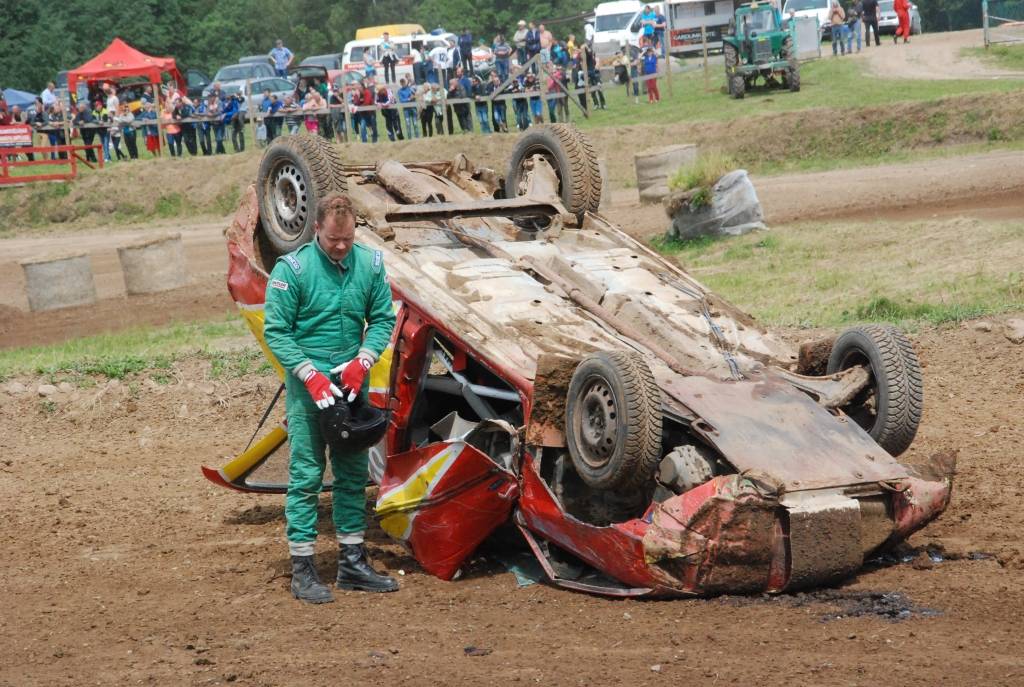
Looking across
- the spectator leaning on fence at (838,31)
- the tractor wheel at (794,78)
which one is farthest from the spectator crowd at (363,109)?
the spectator leaning on fence at (838,31)

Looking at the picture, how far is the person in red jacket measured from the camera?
40.1 m

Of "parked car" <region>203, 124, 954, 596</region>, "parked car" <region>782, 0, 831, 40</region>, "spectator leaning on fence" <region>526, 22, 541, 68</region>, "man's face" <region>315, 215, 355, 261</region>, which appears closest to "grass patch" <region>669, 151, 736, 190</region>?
"parked car" <region>203, 124, 954, 596</region>

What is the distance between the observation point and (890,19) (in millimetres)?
43750

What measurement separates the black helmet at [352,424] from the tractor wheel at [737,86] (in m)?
27.5

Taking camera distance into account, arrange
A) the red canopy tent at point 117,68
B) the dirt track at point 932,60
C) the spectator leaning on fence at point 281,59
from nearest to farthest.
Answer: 1. the dirt track at point 932,60
2. the red canopy tent at point 117,68
3. the spectator leaning on fence at point 281,59

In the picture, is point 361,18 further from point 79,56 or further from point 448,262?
point 448,262

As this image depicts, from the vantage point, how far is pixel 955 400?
1025 cm

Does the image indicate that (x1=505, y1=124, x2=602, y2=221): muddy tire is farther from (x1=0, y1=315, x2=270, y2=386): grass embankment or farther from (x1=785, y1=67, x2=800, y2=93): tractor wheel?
(x1=785, y1=67, x2=800, y2=93): tractor wheel

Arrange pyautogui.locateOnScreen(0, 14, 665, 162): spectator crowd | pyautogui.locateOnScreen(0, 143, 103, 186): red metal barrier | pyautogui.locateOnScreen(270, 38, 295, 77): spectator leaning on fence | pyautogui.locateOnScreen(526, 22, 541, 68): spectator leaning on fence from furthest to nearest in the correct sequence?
pyautogui.locateOnScreen(270, 38, 295, 77): spectator leaning on fence < pyautogui.locateOnScreen(526, 22, 541, 68): spectator leaning on fence < pyautogui.locateOnScreen(0, 14, 665, 162): spectator crowd < pyautogui.locateOnScreen(0, 143, 103, 186): red metal barrier

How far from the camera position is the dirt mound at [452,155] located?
88.1 ft

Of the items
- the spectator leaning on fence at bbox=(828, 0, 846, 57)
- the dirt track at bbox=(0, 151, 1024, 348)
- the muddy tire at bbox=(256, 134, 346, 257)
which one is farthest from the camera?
the spectator leaning on fence at bbox=(828, 0, 846, 57)

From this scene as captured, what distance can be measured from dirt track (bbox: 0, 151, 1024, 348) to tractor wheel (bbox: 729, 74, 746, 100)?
25.0 feet

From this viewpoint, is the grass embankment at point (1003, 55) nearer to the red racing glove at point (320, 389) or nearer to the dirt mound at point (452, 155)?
the dirt mound at point (452, 155)

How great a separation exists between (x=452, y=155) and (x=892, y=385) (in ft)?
76.3
